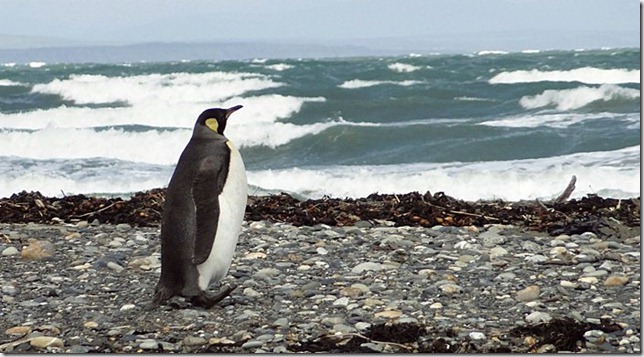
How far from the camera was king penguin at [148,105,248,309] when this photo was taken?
4.01m

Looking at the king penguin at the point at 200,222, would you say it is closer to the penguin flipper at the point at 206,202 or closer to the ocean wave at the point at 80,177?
the penguin flipper at the point at 206,202

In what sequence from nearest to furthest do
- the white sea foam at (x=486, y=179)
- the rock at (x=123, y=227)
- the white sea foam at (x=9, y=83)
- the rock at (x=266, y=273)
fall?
the rock at (x=266, y=273) → the rock at (x=123, y=227) → the white sea foam at (x=486, y=179) → the white sea foam at (x=9, y=83)

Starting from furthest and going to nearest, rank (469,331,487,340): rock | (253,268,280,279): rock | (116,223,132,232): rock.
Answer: (116,223,132,232): rock
(253,268,280,279): rock
(469,331,487,340): rock

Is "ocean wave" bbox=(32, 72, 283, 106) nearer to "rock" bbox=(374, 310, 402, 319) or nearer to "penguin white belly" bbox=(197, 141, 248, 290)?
"penguin white belly" bbox=(197, 141, 248, 290)

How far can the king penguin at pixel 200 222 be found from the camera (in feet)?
13.1

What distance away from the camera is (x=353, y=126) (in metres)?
15.1

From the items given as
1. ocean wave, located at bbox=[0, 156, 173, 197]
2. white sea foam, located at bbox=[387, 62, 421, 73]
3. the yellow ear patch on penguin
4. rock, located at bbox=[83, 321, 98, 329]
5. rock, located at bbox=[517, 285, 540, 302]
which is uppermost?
the yellow ear patch on penguin

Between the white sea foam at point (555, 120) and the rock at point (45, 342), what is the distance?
11938 millimetres

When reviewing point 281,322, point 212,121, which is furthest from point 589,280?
point 212,121

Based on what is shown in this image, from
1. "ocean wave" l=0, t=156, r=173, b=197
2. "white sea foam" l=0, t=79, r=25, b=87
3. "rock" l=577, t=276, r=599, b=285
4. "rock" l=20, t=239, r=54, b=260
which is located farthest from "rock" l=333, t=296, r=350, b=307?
"white sea foam" l=0, t=79, r=25, b=87

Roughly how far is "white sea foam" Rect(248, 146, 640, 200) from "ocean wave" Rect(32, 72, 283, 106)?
13.2 meters

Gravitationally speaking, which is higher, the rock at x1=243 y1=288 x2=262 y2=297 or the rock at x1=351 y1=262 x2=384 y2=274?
the rock at x1=243 y1=288 x2=262 y2=297

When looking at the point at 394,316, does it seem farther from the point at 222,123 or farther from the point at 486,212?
the point at 486,212

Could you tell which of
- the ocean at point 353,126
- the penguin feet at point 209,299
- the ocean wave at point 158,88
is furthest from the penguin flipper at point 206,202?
the ocean wave at point 158,88
